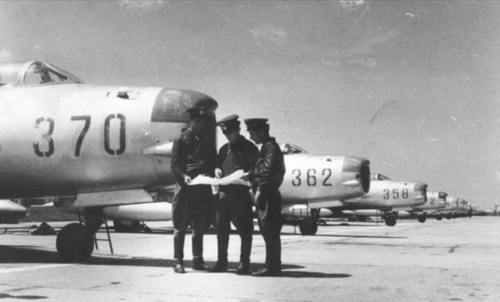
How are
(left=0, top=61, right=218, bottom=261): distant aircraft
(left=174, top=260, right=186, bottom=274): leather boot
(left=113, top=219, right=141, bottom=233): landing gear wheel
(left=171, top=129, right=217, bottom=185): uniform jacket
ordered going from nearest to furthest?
(left=174, top=260, right=186, bottom=274): leather boot
(left=171, top=129, right=217, bottom=185): uniform jacket
(left=0, top=61, right=218, bottom=261): distant aircraft
(left=113, top=219, right=141, bottom=233): landing gear wheel

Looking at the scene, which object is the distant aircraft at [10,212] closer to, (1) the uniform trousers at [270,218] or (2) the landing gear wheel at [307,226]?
(2) the landing gear wheel at [307,226]

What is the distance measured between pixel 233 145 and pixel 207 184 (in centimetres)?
55

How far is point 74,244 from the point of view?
7375mm

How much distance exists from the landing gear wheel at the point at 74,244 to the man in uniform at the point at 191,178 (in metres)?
1.58

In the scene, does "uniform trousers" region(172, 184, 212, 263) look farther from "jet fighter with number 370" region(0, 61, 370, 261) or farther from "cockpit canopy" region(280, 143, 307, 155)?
"cockpit canopy" region(280, 143, 307, 155)

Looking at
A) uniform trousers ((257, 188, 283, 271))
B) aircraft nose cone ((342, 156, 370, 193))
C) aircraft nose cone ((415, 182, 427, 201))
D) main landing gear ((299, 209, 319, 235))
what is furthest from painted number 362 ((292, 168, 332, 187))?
aircraft nose cone ((415, 182, 427, 201))

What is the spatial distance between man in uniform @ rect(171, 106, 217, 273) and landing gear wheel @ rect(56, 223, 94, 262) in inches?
62.4

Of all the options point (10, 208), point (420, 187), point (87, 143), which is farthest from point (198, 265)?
point (420, 187)

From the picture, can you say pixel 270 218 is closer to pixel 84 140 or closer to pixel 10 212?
pixel 84 140

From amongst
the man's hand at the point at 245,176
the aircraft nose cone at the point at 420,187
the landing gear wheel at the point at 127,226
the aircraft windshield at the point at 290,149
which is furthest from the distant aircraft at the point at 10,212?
the aircraft nose cone at the point at 420,187

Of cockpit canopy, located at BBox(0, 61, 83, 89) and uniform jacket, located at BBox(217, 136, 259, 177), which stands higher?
cockpit canopy, located at BBox(0, 61, 83, 89)

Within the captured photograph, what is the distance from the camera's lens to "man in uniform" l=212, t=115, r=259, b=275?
6449 millimetres

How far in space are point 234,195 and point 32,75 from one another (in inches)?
134

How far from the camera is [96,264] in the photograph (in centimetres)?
710
